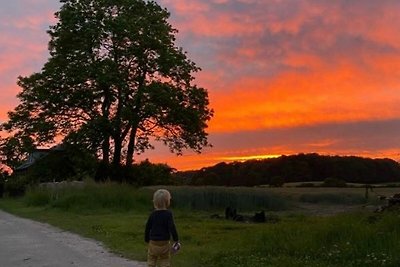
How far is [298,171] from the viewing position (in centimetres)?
6956

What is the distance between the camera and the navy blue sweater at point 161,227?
10.8 metres

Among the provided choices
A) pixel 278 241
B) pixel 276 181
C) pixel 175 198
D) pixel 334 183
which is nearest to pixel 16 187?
pixel 276 181

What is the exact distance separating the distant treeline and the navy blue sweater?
51.8 m

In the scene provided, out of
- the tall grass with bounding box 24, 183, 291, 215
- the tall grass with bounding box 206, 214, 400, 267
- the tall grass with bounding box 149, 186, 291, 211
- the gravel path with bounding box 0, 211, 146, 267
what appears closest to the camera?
the tall grass with bounding box 206, 214, 400, 267

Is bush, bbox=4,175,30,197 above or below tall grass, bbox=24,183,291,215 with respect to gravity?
above

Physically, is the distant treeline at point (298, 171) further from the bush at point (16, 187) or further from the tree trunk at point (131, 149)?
the bush at point (16, 187)

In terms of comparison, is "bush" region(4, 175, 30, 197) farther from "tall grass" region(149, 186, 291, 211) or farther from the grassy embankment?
the grassy embankment

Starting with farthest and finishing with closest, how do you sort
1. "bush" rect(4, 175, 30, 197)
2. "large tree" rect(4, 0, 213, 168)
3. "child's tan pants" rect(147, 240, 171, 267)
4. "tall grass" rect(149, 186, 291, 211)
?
"bush" rect(4, 175, 30, 197) → "large tree" rect(4, 0, 213, 168) → "tall grass" rect(149, 186, 291, 211) → "child's tan pants" rect(147, 240, 171, 267)

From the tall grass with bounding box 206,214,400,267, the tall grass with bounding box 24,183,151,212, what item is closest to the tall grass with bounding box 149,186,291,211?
the tall grass with bounding box 24,183,151,212

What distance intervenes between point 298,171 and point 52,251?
180 feet

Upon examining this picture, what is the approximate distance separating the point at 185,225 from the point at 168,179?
34.7 meters

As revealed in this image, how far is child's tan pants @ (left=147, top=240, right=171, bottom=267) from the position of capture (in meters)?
10.8

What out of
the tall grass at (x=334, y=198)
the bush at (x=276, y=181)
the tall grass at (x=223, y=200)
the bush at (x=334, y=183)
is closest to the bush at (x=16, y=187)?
the bush at (x=276, y=181)

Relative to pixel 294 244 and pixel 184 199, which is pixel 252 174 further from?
pixel 294 244
